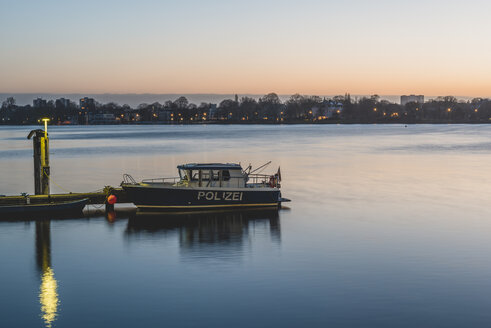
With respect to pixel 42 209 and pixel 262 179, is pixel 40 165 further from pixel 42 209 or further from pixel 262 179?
pixel 262 179

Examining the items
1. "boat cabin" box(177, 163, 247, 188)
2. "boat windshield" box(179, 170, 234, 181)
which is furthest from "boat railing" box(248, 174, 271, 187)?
"boat windshield" box(179, 170, 234, 181)

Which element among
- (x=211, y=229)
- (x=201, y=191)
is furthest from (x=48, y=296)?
(x=201, y=191)

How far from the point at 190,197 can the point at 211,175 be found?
1953mm

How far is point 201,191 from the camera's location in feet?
119

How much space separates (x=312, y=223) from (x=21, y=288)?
1862 cm

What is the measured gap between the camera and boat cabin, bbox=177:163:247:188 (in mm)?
36125

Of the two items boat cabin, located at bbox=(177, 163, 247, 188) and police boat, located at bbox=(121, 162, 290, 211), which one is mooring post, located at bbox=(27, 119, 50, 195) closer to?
police boat, located at bbox=(121, 162, 290, 211)

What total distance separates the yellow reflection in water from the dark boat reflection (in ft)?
20.5

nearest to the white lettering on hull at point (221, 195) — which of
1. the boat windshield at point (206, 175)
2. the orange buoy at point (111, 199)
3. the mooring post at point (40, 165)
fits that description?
the boat windshield at point (206, 175)

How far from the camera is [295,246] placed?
29.3m

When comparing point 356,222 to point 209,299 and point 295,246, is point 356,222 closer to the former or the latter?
point 295,246

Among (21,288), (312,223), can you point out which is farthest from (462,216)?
(21,288)

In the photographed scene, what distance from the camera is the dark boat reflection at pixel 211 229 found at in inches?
1117

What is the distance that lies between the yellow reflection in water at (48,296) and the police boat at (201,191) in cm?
1200
